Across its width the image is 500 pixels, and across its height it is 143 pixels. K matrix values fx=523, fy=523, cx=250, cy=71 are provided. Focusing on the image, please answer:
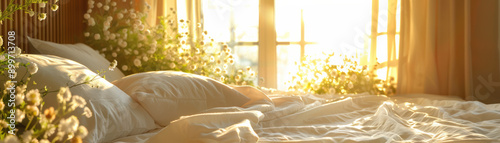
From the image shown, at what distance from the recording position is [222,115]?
172 centimetres

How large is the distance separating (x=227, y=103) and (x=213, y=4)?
2.59 metres

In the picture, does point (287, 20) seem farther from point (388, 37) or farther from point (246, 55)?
point (388, 37)

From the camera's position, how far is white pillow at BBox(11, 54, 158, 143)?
160 centimetres

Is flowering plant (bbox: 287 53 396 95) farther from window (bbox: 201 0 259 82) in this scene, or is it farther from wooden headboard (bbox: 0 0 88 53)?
wooden headboard (bbox: 0 0 88 53)

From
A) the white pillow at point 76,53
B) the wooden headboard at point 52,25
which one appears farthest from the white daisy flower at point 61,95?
the wooden headboard at point 52,25

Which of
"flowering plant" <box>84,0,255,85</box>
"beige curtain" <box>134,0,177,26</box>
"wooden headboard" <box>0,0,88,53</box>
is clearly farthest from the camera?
"beige curtain" <box>134,0,177,26</box>

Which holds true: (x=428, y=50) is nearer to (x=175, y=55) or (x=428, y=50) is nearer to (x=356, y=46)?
A: (x=356, y=46)

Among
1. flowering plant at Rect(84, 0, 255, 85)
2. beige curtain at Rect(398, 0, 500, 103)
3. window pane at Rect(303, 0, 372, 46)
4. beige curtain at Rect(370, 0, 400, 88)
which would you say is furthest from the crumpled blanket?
window pane at Rect(303, 0, 372, 46)

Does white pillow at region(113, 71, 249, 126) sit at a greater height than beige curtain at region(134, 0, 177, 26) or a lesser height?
lesser

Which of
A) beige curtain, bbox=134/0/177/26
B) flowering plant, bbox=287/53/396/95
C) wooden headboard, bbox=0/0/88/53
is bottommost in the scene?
flowering plant, bbox=287/53/396/95

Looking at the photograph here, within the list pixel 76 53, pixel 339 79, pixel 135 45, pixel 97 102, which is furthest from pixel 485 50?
pixel 97 102

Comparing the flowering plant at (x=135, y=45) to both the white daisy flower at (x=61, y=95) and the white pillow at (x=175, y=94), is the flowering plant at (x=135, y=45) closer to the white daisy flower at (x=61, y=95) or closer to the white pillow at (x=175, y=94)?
the white pillow at (x=175, y=94)

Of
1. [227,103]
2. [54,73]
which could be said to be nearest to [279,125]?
[227,103]

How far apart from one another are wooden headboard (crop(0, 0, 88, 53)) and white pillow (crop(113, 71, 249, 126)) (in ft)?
2.73
